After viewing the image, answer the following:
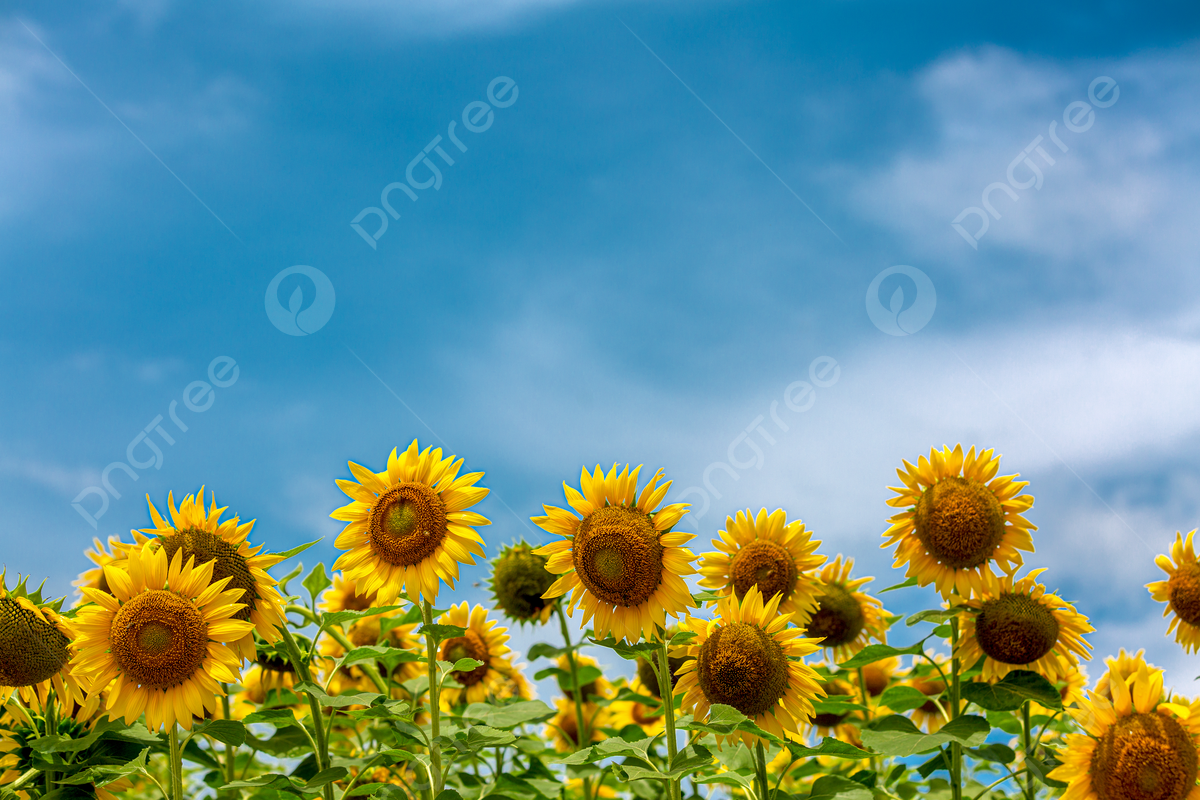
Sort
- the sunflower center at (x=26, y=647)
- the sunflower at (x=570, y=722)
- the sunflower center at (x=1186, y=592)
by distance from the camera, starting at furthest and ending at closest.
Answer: the sunflower at (x=570, y=722)
the sunflower center at (x=1186, y=592)
the sunflower center at (x=26, y=647)

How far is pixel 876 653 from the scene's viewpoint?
461 cm

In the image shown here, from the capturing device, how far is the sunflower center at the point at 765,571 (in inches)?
189

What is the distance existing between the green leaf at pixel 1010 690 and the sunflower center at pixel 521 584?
234 cm

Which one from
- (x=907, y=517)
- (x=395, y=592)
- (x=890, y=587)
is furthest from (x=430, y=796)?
(x=907, y=517)

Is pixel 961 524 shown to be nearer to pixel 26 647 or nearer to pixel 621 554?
pixel 621 554

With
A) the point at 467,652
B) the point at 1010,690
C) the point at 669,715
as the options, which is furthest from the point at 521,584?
the point at 1010,690

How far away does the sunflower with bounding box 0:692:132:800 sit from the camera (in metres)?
4.22

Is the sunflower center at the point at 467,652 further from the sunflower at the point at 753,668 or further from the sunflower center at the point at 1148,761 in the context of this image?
the sunflower center at the point at 1148,761

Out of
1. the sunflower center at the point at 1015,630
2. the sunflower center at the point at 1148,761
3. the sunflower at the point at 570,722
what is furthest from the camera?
the sunflower at the point at 570,722

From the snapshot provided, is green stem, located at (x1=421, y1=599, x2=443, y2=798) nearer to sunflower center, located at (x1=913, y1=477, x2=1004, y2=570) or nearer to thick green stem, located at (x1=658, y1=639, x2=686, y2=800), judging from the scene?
thick green stem, located at (x1=658, y1=639, x2=686, y2=800)

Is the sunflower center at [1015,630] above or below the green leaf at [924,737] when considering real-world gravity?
above

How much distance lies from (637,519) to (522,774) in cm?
263

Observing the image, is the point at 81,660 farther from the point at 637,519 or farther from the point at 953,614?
the point at 953,614

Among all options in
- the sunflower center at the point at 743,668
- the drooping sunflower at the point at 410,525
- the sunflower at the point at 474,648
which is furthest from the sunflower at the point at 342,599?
the sunflower center at the point at 743,668
